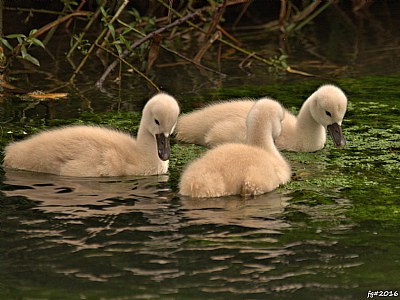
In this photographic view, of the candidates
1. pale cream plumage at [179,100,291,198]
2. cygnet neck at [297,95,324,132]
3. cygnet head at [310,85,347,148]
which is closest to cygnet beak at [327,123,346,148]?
cygnet head at [310,85,347,148]

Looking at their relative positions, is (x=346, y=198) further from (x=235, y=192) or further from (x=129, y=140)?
(x=129, y=140)

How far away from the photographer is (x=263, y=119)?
7.10 meters

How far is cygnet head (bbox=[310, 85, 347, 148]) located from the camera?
7723 mm

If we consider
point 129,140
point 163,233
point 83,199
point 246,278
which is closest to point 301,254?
point 246,278

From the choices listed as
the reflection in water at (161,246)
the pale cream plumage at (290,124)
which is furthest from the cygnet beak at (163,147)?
the pale cream plumage at (290,124)

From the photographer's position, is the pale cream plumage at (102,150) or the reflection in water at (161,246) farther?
the pale cream plumage at (102,150)

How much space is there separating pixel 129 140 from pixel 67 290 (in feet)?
7.70

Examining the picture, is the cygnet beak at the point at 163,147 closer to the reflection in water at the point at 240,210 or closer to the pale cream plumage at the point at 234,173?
the pale cream plumage at the point at 234,173

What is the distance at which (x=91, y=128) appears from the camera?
7273 mm

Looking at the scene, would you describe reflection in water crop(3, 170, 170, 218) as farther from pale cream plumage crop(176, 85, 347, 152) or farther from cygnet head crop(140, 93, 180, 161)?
pale cream plumage crop(176, 85, 347, 152)

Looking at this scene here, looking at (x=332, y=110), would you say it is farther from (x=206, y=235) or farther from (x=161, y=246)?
(x=161, y=246)

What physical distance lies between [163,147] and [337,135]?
4.38 feet

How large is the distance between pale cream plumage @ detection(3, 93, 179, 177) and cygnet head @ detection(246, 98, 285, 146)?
489mm

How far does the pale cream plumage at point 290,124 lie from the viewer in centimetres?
776
